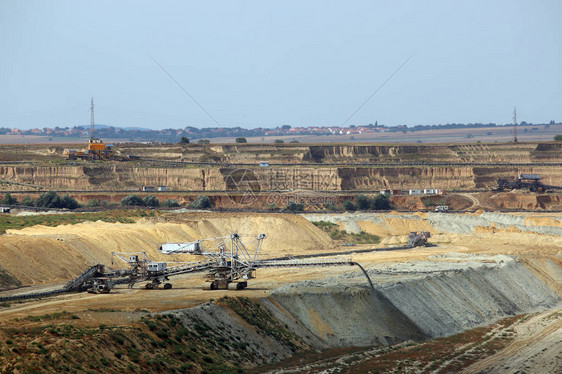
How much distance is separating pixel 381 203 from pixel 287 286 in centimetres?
8086

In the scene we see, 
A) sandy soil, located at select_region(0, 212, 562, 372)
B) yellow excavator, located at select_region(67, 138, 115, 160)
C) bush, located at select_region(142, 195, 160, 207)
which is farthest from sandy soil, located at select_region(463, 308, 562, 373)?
yellow excavator, located at select_region(67, 138, 115, 160)

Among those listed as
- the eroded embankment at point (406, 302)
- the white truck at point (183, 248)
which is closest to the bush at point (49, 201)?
the white truck at point (183, 248)

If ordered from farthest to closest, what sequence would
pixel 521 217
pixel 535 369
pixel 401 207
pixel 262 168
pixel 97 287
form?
pixel 262 168
pixel 401 207
pixel 521 217
pixel 97 287
pixel 535 369

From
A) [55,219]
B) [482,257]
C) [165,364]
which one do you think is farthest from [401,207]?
[165,364]

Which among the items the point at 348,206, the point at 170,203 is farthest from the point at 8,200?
the point at 348,206

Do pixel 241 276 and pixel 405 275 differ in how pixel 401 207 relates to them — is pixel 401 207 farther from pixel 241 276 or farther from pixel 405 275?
pixel 241 276

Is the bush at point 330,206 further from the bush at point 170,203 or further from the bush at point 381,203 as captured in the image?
the bush at point 170,203

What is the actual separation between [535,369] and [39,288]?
3868 centimetres

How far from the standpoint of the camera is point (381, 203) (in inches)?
5768

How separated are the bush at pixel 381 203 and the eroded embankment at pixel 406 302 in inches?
2190

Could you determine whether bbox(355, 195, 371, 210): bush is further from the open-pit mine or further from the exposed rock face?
the exposed rock face

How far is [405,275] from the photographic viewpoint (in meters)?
79.1

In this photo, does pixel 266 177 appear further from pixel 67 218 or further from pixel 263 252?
pixel 67 218

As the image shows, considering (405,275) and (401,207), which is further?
(401,207)
